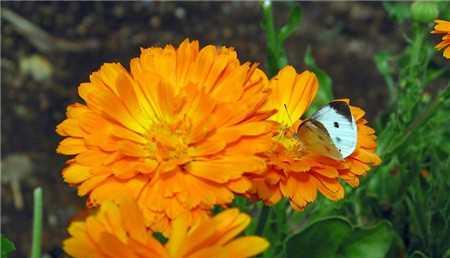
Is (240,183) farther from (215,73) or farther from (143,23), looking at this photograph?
(143,23)

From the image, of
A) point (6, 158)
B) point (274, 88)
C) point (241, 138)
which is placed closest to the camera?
point (241, 138)

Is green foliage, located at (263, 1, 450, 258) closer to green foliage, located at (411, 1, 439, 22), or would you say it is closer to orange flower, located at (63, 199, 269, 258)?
green foliage, located at (411, 1, 439, 22)

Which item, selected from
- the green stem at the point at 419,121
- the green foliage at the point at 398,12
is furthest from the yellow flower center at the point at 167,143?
the green foliage at the point at 398,12

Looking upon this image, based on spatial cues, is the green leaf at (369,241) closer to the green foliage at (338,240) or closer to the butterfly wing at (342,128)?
the green foliage at (338,240)

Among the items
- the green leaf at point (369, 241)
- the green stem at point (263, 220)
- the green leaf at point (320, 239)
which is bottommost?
the green leaf at point (369, 241)

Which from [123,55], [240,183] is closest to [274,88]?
[240,183]

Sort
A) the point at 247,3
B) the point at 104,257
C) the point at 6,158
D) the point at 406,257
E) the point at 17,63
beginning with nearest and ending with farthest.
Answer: the point at 104,257 < the point at 406,257 < the point at 6,158 < the point at 17,63 < the point at 247,3
